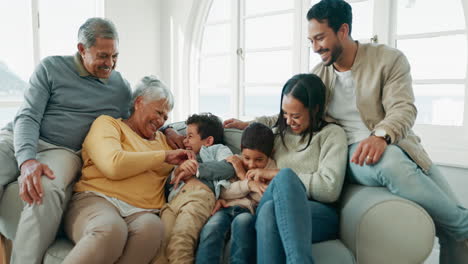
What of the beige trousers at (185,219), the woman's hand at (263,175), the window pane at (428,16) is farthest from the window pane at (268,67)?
the beige trousers at (185,219)

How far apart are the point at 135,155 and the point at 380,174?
1.00 m

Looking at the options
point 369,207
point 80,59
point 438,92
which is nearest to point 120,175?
point 80,59

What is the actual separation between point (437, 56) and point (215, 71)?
2.29m

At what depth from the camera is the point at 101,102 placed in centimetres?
183

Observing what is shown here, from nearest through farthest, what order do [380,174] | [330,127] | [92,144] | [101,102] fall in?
[380,174] → [92,144] → [330,127] → [101,102]

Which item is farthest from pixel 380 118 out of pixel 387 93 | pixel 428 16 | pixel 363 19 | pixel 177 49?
pixel 177 49

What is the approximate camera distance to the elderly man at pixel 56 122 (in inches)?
55.3

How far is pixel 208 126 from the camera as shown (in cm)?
195

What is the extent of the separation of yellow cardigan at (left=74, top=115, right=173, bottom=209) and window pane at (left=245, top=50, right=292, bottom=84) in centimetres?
206

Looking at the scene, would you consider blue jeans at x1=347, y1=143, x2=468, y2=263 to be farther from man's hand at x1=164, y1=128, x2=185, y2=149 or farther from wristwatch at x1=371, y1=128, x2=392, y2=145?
man's hand at x1=164, y1=128, x2=185, y2=149

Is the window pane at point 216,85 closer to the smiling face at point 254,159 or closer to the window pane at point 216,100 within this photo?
the window pane at point 216,100

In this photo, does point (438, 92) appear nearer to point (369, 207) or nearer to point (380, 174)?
point (380, 174)

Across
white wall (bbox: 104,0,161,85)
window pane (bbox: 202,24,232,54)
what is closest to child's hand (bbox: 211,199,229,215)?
window pane (bbox: 202,24,232,54)

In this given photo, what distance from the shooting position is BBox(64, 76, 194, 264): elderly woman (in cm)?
133
